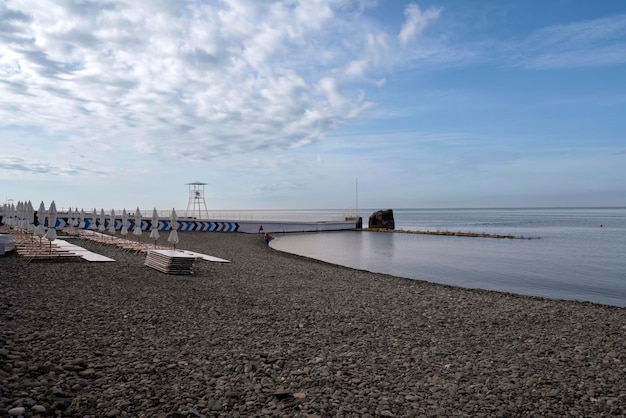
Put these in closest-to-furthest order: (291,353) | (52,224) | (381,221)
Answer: (291,353) < (52,224) < (381,221)

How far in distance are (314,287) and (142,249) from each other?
9856mm

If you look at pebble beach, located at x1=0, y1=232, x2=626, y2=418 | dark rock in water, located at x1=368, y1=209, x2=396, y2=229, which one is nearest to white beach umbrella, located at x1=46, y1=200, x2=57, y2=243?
pebble beach, located at x1=0, y1=232, x2=626, y2=418

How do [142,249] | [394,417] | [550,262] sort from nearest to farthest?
[394,417] < [142,249] < [550,262]

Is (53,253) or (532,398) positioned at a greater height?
(53,253)

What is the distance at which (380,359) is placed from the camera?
651cm

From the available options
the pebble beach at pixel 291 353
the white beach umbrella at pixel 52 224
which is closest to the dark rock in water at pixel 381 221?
the white beach umbrella at pixel 52 224

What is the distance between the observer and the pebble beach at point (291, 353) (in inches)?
189

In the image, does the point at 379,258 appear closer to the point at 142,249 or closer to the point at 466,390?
the point at 142,249

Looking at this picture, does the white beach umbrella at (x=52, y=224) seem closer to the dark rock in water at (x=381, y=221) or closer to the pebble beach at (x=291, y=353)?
the pebble beach at (x=291, y=353)

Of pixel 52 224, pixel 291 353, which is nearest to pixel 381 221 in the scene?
pixel 52 224

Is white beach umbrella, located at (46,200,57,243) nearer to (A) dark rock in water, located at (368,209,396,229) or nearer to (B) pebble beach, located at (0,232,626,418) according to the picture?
(B) pebble beach, located at (0,232,626,418)

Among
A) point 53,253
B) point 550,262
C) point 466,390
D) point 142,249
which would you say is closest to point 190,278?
point 53,253

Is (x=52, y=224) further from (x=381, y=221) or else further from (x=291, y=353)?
(x=381, y=221)

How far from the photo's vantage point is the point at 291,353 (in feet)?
21.6
